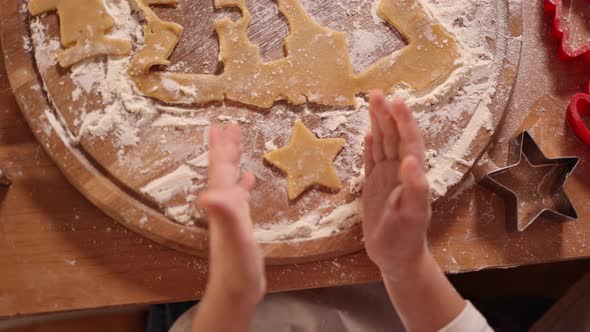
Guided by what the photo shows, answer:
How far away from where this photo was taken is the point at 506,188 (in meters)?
0.83

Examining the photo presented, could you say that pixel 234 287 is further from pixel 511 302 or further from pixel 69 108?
pixel 511 302

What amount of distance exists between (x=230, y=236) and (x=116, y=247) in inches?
13.0

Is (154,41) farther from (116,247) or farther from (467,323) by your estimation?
(467,323)

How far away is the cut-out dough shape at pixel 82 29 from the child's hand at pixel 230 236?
13.7 inches

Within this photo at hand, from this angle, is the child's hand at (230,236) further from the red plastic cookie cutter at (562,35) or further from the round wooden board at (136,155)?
the red plastic cookie cutter at (562,35)

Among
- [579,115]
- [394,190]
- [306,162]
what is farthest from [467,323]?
[579,115]

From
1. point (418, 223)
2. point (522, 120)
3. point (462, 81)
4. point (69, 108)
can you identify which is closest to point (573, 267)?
point (522, 120)

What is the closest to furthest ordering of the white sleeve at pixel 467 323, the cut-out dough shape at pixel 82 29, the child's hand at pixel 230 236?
the child's hand at pixel 230 236
the white sleeve at pixel 467 323
the cut-out dough shape at pixel 82 29

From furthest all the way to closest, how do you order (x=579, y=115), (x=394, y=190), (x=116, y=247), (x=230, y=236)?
(x=579, y=115) < (x=116, y=247) < (x=394, y=190) < (x=230, y=236)

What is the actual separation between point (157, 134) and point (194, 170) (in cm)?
9

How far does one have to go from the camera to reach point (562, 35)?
952 mm

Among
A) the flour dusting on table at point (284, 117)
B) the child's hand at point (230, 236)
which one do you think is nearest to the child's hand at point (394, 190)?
the flour dusting on table at point (284, 117)

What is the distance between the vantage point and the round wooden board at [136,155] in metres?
0.79

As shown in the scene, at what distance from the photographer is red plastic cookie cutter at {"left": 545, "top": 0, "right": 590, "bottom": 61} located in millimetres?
942
